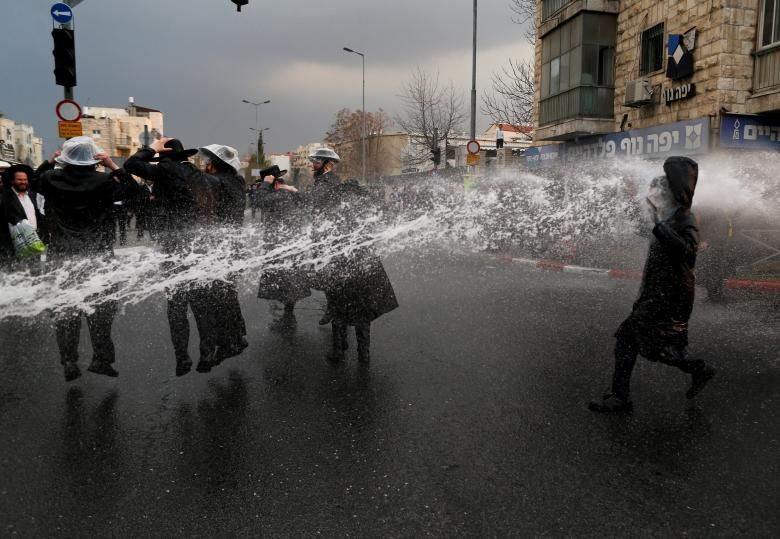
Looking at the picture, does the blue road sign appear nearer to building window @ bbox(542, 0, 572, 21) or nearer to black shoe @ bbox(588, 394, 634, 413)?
black shoe @ bbox(588, 394, 634, 413)

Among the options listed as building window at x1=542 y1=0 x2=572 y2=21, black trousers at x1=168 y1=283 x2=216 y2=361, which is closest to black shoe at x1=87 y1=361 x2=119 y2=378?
black trousers at x1=168 y1=283 x2=216 y2=361

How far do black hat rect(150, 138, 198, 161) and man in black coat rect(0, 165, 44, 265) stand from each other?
263 cm

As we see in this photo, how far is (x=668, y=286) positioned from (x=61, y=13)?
1073cm

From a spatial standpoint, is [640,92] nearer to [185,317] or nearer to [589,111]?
[589,111]

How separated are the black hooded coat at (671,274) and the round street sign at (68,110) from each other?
34.2ft

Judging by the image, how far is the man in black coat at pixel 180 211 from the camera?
4.27m

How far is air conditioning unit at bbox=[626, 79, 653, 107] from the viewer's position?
14.9m

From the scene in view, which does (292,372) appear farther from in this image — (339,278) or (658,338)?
(658,338)

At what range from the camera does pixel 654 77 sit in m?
15.2

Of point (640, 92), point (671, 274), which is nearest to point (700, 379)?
point (671, 274)

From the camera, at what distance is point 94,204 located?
4.40 metres

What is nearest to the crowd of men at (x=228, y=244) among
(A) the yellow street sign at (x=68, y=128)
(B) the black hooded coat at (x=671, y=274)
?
(B) the black hooded coat at (x=671, y=274)

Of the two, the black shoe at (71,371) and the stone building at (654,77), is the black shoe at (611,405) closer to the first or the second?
the black shoe at (71,371)

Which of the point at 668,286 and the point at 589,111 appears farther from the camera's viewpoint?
the point at 589,111
